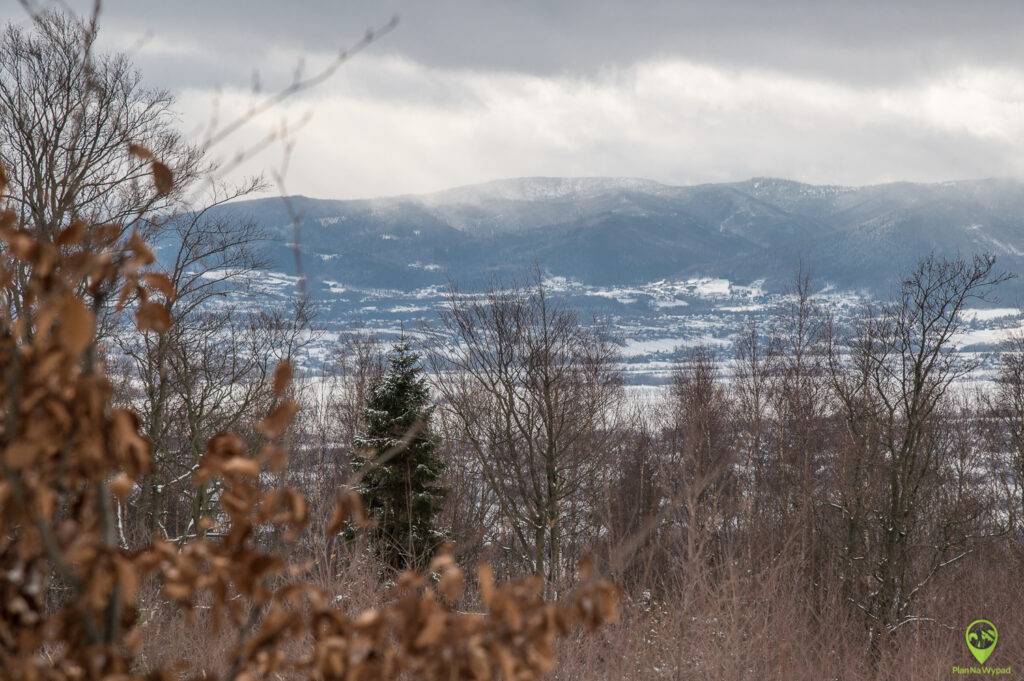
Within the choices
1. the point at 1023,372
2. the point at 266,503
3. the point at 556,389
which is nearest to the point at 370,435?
the point at 556,389

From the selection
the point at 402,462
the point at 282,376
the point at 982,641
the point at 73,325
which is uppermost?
the point at 73,325

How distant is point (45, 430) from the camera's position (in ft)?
4.88

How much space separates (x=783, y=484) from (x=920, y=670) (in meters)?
25.6

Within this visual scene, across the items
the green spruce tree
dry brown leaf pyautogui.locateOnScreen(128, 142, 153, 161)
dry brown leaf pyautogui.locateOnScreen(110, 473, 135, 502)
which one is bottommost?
the green spruce tree

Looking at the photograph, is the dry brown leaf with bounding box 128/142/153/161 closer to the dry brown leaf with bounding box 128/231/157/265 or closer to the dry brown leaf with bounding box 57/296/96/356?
the dry brown leaf with bounding box 128/231/157/265

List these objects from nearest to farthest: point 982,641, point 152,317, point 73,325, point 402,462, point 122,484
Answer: point 73,325 < point 122,484 < point 152,317 < point 982,641 < point 402,462

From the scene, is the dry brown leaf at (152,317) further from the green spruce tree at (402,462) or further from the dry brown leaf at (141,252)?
the green spruce tree at (402,462)

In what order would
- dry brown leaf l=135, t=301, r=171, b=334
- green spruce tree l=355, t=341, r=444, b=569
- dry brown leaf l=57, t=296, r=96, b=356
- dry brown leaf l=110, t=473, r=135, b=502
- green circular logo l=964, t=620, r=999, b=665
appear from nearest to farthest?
dry brown leaf l=57, t=296, r=96, b=356 < dry brown leaf l=110, t=473, r=135, b=502 < dry brown leaf l=135, t=301, r=171, b=334 < green circular logo l=964, t=620, r=999, b=665 < green spruce tree l=355, t=341, r=444, b=569

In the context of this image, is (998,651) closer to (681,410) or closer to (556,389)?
(556,389)

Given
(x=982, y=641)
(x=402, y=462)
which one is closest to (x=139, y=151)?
(x=982, y=641)

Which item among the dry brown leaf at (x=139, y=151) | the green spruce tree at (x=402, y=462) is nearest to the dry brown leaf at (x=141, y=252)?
the dry brown leaf at (x=139, y=151)

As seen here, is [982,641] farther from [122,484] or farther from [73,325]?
[73,325]

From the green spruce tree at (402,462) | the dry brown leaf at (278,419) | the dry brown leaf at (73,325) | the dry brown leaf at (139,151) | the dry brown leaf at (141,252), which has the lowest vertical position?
the green spruce tree at (402,462)

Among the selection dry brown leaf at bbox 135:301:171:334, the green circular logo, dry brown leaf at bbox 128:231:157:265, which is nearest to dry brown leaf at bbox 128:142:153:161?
dry brown leaf at bbox 128:231:157:265
